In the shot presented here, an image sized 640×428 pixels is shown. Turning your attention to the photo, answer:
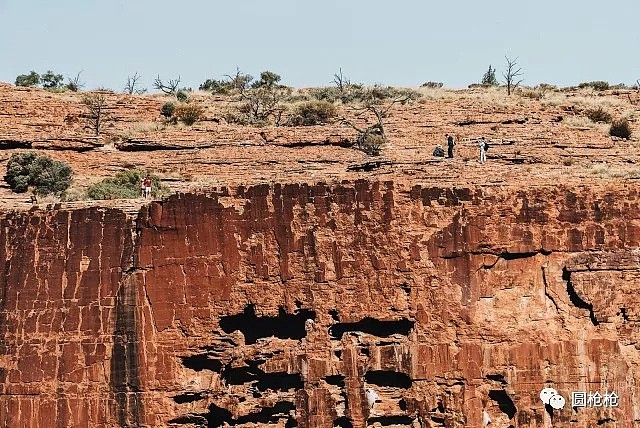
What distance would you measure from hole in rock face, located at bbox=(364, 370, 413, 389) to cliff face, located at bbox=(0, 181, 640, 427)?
0.07 meters

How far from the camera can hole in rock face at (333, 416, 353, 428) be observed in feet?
73.6

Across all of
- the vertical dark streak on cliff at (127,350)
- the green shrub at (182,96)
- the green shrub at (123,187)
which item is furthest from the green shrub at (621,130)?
the vertical dark streak on cliff at (127,350)

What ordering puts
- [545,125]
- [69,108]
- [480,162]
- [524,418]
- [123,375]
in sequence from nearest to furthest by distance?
[524,418], [123,375], [480,162], [545,125], [69,108]

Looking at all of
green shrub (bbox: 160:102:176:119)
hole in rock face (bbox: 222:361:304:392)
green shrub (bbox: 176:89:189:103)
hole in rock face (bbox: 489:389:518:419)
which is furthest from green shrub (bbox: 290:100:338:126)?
hole in rock face (bbox: 489:389:518:419)

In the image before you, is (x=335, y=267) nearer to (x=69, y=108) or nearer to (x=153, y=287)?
(x=153, y=287)

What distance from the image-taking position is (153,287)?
23.5 metres

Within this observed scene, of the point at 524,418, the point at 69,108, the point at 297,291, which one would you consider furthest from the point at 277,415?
the point at 69,108

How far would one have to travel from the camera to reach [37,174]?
3594 cm

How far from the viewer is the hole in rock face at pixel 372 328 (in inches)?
888

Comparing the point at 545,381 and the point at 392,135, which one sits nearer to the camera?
the point at 545,381

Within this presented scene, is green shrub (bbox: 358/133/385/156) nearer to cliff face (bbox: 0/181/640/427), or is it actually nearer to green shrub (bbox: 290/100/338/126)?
green shrub (bbox: 290/100/338/126)

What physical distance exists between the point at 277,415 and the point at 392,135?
18.8 metres

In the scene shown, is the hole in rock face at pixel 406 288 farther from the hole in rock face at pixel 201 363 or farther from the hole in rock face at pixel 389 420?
the hole in rock face at pixel 201 363

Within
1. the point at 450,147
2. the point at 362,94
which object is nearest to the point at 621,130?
the point at 450,147
